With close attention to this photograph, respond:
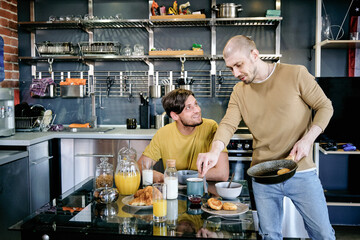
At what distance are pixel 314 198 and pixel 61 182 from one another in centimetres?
256

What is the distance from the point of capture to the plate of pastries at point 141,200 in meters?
1.57

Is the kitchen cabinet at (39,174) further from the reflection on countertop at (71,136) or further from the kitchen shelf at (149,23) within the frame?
the kitchen shelf at (149,23)

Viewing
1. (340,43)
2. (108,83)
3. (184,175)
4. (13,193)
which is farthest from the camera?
(108,83)

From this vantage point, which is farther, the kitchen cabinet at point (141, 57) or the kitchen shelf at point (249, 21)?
the kitchen cabinet at point (141, 57)

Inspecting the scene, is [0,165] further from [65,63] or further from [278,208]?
[278,208]

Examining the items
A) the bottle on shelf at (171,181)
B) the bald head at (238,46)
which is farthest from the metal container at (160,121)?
the bottle on shelf at (171,181)

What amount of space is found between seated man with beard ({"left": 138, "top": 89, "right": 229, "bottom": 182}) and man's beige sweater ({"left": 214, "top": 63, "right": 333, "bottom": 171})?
34cm

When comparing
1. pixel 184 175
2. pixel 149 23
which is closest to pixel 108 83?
pixel 149 23

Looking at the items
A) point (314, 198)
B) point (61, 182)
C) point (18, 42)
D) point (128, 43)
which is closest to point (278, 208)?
point (314, 198)

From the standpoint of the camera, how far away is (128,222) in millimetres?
1409

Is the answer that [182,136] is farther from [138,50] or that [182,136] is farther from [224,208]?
[138,50]

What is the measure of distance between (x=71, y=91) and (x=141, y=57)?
0.89 meters

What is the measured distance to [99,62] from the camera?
4258mm

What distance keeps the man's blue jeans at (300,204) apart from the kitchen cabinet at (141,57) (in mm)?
1987
